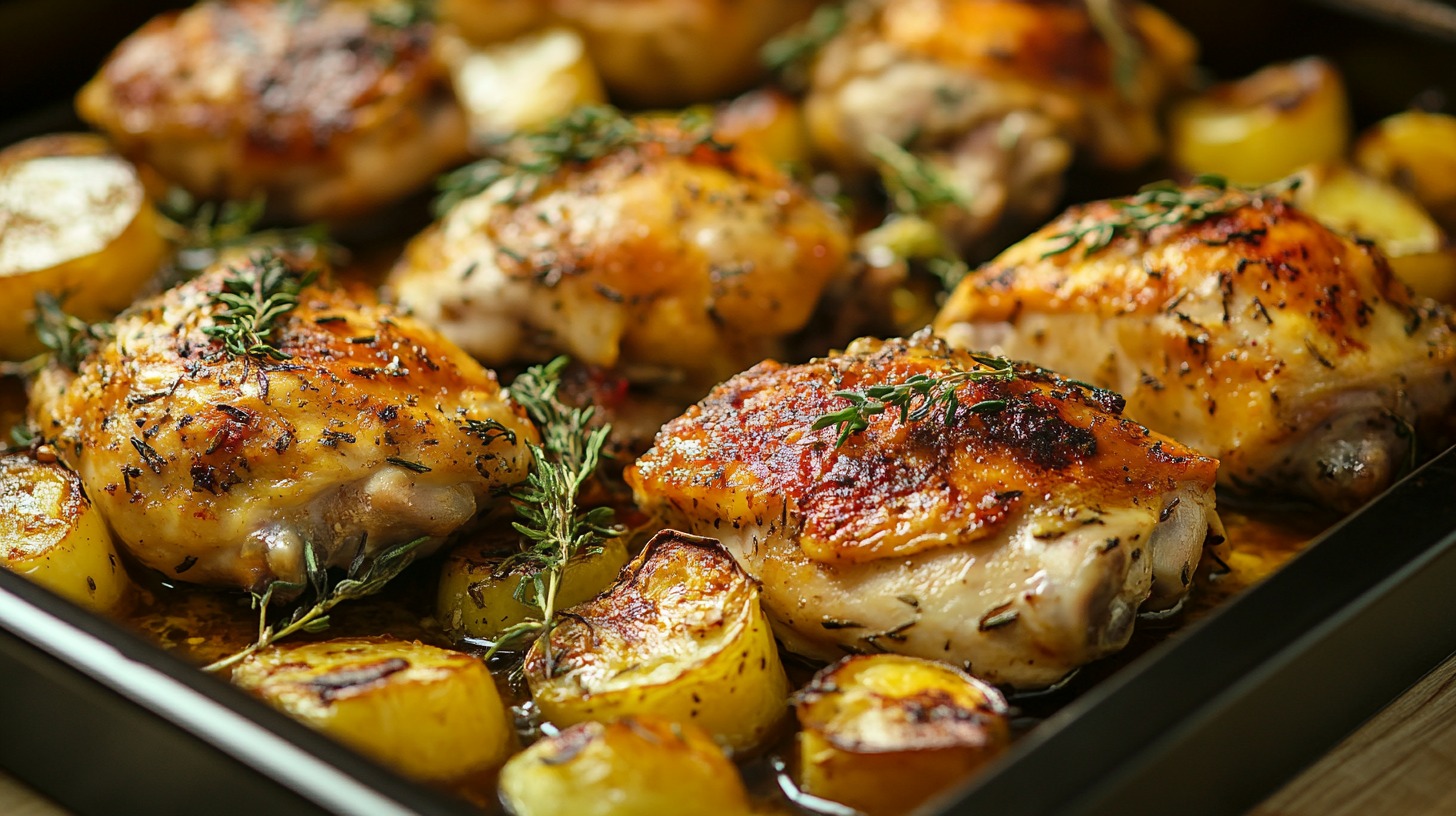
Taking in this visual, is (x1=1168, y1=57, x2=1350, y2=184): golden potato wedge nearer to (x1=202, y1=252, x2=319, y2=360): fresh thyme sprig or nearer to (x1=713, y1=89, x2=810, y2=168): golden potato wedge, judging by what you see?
(x1=713, y1=89, x2=810, y2=168): golden potato wedge

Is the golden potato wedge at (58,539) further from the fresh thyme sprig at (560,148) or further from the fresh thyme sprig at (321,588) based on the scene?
the fresh thyme sprig at (560,148)

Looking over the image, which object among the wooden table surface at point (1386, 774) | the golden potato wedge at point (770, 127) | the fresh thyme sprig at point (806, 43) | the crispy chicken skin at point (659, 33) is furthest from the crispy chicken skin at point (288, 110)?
the wooden table surface at point (1386, 774)

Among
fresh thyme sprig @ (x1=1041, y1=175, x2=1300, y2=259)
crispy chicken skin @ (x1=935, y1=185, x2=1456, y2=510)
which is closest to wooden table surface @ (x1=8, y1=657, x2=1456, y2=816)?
crispy chicken skin @ (x1=935, y1=185, x2=1456, y2=510)

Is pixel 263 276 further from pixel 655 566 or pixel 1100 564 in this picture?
pixel 1100 564

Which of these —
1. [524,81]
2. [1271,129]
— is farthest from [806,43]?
[1271,129]

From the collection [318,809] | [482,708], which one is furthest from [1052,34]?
[318,809]

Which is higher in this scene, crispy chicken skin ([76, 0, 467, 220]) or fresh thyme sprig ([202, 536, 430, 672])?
crispy chicken skin ([76, 0, 467, 220])

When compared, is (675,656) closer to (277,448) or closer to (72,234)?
(277,448)
